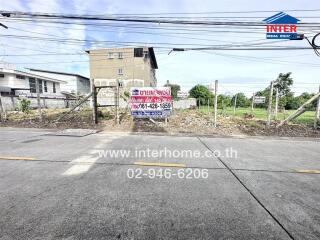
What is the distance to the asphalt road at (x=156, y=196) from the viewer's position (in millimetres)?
2295

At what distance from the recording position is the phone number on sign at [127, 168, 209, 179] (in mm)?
3961

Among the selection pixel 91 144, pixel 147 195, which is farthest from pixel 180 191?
pixel 91 144

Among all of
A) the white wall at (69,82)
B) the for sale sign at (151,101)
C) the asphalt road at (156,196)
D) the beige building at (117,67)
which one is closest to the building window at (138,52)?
the beige building at (117,67)

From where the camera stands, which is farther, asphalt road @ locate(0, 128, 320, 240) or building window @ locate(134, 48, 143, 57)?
building window @ locate(134, 48, 143, 57)

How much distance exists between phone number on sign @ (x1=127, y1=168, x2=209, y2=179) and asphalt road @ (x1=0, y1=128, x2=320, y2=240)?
0.07 feet

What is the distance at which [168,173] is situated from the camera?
13.6 feet

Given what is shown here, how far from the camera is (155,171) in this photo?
13.9 feet

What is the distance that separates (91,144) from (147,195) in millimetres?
4271

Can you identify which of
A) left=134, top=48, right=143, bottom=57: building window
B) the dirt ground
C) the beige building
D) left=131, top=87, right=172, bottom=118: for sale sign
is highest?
left=134, top=48, right=143, bottom=57: building window

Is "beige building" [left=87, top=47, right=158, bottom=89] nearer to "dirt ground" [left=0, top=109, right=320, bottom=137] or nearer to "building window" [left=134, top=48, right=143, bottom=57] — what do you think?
"building window" [left=134, top=48, right=143, bottom=57]

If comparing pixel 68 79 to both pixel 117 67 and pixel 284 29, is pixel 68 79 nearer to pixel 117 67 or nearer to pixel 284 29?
pixel 117 67

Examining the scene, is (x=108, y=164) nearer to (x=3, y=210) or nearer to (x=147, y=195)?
(x=147, y=195)

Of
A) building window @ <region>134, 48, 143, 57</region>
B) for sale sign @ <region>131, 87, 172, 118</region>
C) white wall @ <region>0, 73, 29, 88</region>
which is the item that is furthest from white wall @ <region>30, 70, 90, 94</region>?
for sale sign @ <region>131, 87, 172, 118</region>

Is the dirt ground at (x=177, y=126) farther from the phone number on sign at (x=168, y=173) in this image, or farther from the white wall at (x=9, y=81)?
the white wall at (x=9, y=81)
